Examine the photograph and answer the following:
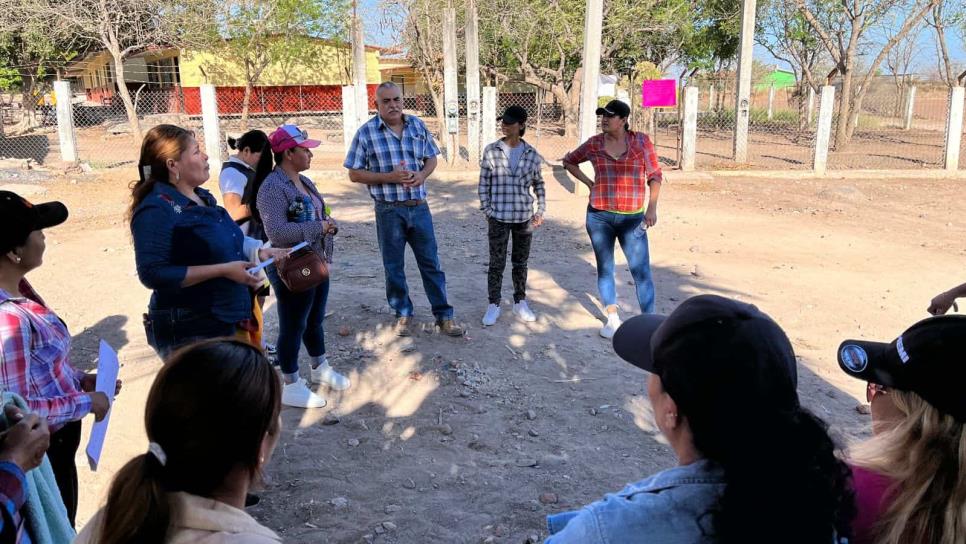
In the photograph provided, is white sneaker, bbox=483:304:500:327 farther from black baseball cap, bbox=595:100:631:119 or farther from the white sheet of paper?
the white sheet of paper

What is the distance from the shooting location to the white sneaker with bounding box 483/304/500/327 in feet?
20.1

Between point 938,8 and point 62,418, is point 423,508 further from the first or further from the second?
point 938,8

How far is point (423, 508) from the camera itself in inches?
140

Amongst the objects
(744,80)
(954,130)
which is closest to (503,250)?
(744,80)

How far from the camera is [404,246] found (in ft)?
18.5

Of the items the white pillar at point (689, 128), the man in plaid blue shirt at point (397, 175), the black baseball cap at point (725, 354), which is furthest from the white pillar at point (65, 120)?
the black baseball cap at point (725, 354)

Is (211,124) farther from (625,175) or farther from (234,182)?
(625,175)

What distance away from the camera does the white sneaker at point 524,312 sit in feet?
20.6

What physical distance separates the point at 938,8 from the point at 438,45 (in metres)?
16.3

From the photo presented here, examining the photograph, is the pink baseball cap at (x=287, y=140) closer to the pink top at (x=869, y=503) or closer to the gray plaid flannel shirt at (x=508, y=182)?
the gray plaid flannel shirt at (x=508, y=182)

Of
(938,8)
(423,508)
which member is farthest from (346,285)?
(938,8)

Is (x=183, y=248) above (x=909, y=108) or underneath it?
underneath

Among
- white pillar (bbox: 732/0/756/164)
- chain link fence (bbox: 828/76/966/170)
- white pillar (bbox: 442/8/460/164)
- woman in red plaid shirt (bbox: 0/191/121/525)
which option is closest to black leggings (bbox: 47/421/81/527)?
woman in red plaid shirt (bbox: 0/191/121/525)

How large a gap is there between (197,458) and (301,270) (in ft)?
8.99
